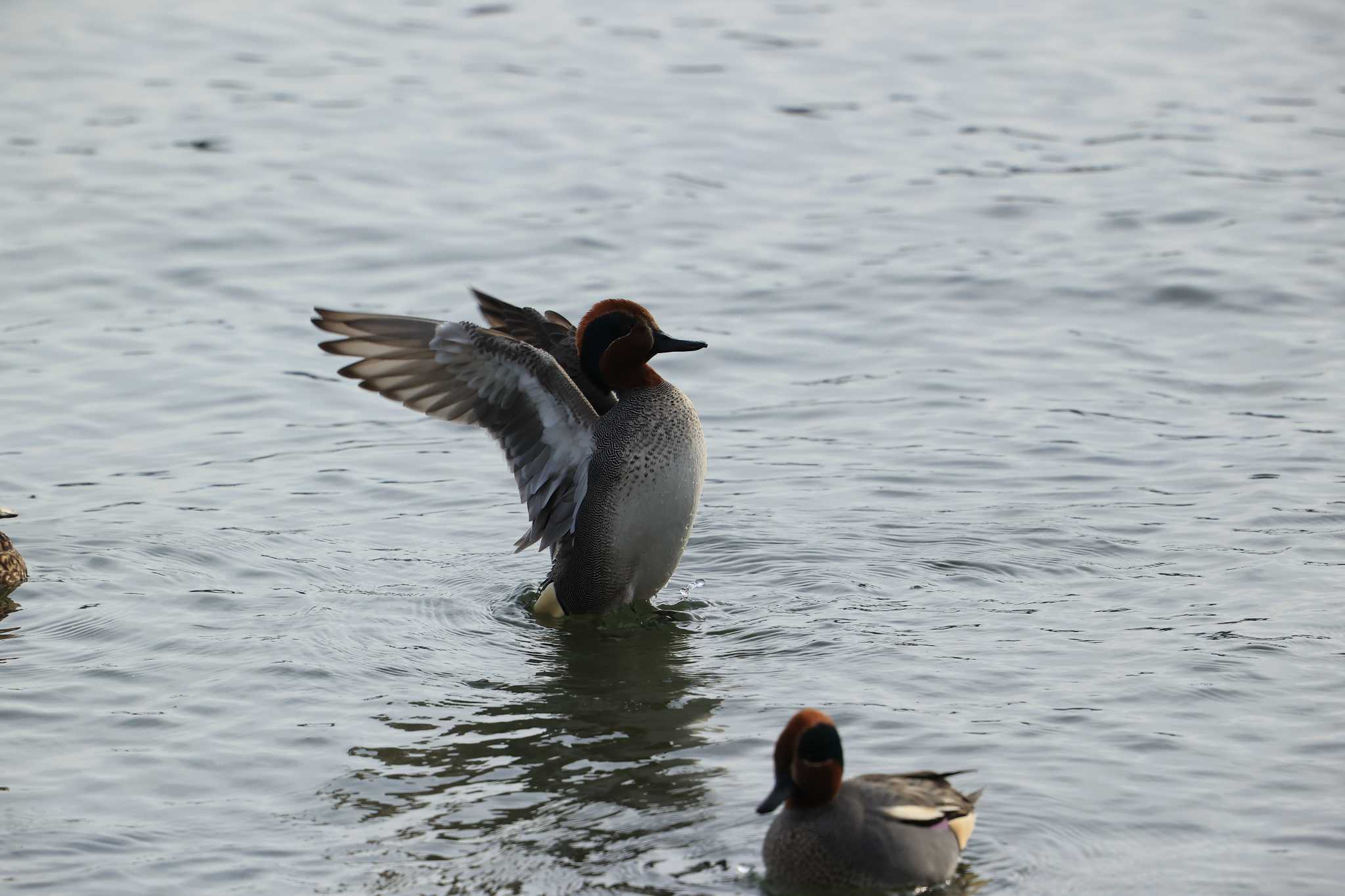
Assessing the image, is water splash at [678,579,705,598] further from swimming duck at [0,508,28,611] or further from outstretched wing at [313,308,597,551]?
swimming duck at [0,508,28,611]

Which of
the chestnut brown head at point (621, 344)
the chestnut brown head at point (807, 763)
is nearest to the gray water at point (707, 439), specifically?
the chestnut brown head at point (807, 763)

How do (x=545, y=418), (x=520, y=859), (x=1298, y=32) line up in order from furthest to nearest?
(x=1298, y=32)
(x=545, y=418)
(x=520, y=859)

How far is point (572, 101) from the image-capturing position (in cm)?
1738

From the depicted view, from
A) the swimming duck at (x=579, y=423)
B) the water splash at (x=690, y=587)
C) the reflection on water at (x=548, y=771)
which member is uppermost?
the swimming duck at (x=579, y=423)

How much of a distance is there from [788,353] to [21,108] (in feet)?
28.2

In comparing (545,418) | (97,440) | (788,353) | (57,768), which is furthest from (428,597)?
(788,353)

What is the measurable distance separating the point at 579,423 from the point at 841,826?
301cm

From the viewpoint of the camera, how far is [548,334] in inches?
337

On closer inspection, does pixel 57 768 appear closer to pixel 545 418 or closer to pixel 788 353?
pixel 545 418

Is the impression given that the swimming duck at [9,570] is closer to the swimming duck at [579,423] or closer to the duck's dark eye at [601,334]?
the swimming duck at [579,423]

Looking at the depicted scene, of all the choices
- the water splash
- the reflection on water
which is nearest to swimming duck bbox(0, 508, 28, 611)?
the reflection on water

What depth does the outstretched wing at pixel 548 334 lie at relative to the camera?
8414 millimetres

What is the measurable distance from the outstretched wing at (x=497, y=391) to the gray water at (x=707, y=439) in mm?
590

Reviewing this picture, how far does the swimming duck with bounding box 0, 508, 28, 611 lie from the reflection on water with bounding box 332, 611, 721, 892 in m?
2.31
